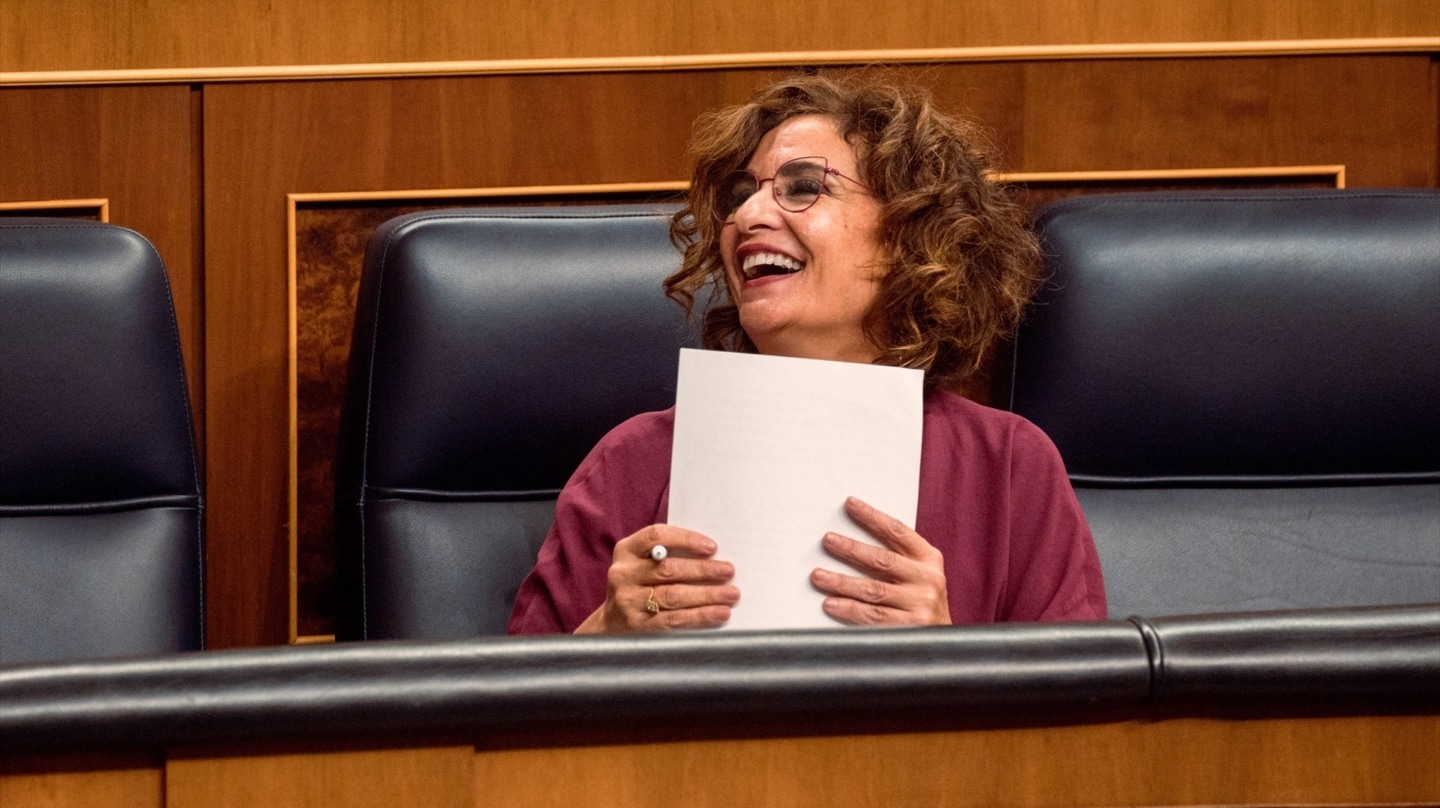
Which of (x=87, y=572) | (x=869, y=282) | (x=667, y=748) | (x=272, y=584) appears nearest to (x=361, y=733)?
(x=667, y=748)

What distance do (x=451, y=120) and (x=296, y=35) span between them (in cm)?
20

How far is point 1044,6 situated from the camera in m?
1.61

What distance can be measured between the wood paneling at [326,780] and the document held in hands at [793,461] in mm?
412

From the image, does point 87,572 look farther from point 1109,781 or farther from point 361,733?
point 1109,781

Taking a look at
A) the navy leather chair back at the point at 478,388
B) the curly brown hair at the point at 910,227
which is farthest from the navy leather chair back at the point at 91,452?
the curly brown hair at the point at 910,227

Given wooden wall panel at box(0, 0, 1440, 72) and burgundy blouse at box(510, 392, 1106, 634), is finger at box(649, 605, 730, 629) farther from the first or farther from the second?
wooden wall panel at box(0, 0, 1440, 72)

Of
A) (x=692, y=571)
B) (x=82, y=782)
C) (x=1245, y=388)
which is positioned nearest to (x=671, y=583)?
(x=692, y=571)

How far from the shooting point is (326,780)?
49 centimetres

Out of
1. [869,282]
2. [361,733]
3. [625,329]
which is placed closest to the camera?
[361,733]

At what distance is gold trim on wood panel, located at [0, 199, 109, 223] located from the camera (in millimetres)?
1521

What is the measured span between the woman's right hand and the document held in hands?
0.04 feet

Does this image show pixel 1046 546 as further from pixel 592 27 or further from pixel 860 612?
pixel 592 27

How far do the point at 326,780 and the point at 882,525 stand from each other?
0.48 meters

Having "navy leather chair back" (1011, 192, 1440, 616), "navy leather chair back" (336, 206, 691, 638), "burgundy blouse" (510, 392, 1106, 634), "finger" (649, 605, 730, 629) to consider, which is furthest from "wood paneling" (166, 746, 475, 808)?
"navy leather chair back" (1011, 192, 1440, 616)
